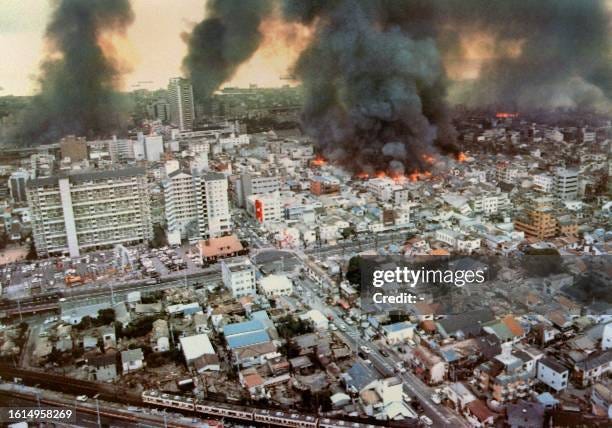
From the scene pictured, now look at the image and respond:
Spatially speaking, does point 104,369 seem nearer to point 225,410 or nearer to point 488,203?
point 225,410

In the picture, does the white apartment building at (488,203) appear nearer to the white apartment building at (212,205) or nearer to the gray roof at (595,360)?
the white apartment building at (212,205)

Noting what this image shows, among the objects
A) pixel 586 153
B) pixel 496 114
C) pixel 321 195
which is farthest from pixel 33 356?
pixel 496 114

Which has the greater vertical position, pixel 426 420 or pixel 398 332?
pixel 398 332

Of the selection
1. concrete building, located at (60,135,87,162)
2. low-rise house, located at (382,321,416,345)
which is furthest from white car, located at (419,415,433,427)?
concrete building, located at (60,135,87,162)

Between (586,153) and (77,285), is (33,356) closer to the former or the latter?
(77,285)

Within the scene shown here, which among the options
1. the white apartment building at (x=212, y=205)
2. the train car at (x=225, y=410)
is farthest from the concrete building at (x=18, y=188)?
the train car at (x=225, y=410)

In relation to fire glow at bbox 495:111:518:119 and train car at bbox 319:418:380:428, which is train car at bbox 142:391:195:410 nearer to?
train car at bbox 319:418:380:428

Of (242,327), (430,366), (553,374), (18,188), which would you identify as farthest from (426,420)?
(18,188)
